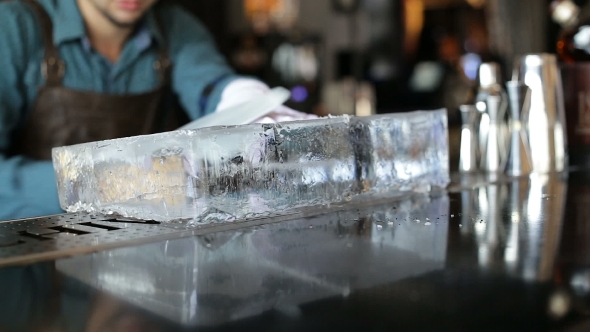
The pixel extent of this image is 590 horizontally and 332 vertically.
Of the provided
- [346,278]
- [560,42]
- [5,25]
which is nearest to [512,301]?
[346,278]

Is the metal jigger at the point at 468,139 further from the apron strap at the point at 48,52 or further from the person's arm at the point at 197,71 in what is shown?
the apron strap at the point at 48,52

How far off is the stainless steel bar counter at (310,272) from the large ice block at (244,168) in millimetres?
25

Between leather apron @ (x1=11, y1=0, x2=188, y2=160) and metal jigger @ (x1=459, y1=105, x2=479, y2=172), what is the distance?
0.92 meters

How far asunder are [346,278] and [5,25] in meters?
1.33

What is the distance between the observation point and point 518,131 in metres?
1.18

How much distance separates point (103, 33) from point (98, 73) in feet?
0.38

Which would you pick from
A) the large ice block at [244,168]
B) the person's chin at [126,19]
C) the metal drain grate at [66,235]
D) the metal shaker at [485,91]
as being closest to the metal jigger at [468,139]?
the metal shaker at [485,91]

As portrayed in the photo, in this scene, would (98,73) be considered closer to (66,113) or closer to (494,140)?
(66,113)

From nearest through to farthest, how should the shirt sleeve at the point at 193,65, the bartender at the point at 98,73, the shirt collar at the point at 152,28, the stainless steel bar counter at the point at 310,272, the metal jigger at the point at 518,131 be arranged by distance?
the stainless steel bar counter at the point at 310,272
the metal jigger at the point at 518,131
the bartender at the point at 98,73
the shirt sleeve at the point at 193,65
the shirt collar at the point at 152,28

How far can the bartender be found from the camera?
1.50 meters

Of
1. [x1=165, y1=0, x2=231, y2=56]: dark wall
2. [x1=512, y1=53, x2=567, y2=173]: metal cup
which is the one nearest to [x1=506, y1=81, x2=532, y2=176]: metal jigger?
[x1=512, y1=53, x2=567, y2=173]: metal cup

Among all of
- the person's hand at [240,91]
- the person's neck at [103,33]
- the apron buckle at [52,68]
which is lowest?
the person's hand at [240,91]

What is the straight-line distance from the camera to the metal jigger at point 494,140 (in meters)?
1.21

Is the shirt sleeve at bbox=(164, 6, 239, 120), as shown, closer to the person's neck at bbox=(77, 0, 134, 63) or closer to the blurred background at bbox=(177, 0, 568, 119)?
the person's neck at bbox=(77, 0, 134, 63)
